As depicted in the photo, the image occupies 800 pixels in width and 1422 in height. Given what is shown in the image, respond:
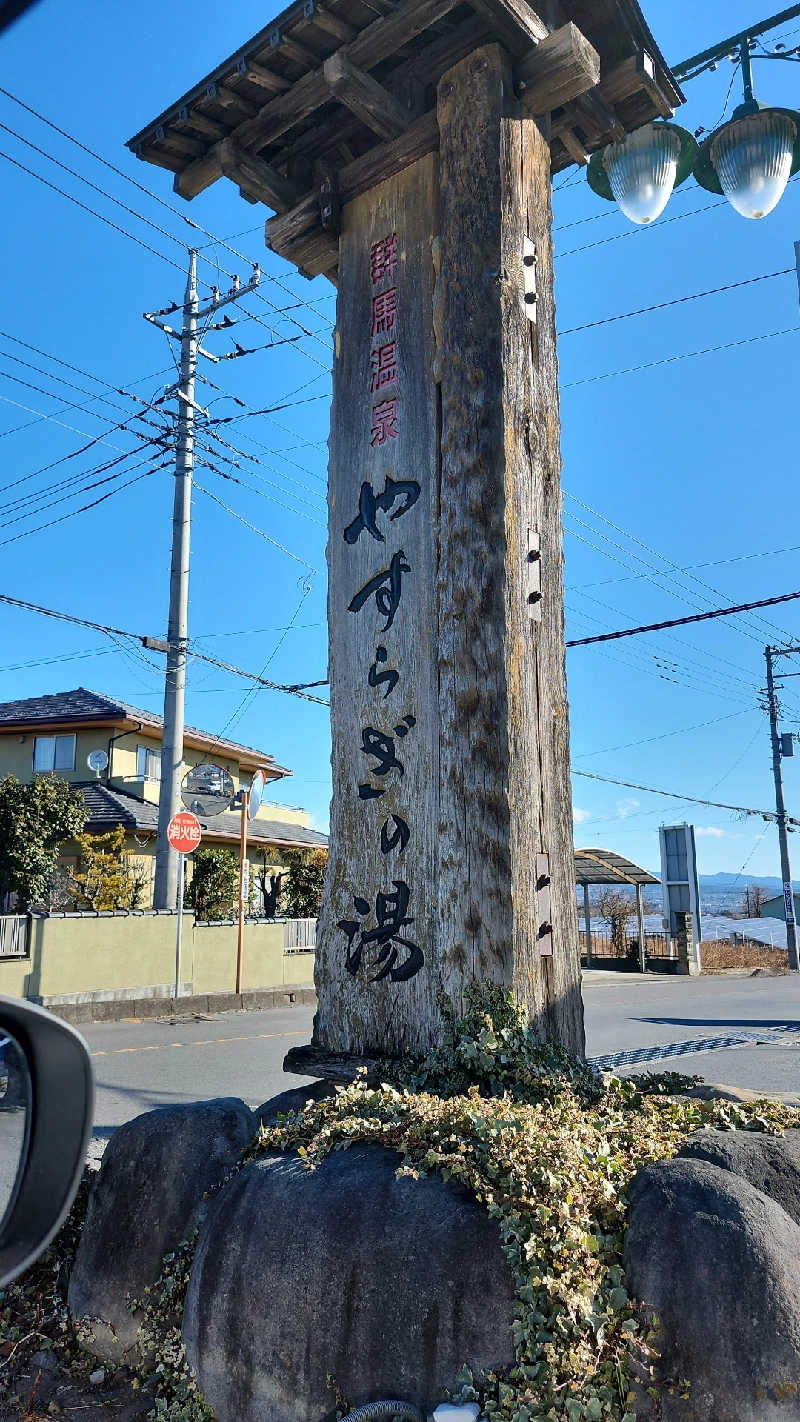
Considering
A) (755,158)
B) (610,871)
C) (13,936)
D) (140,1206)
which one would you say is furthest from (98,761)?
(140,1206)

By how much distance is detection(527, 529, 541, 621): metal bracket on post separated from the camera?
4.07 m

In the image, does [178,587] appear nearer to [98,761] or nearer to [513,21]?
[98,761]

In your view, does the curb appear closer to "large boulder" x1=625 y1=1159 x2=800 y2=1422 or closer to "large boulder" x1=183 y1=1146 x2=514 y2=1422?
"large boulder" x1=183 y1=1146 x2=514 y2=1422

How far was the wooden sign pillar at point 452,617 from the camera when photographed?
151 inches

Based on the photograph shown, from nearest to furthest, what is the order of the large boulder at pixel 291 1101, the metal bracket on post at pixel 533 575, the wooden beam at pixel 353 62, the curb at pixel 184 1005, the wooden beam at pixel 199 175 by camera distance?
1. the large boulder at pixel 291 1101
2. the metal bracket on post at pixel 533 575
3. the wooden beam at pixel 353 62
4. the wooden beam at pixel 199 175
5. the curb at pixel 184 1005

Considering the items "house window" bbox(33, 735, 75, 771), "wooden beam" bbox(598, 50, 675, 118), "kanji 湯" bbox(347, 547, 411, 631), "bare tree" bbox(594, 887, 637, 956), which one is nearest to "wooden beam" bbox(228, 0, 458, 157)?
"wooden beam" bbox(598, 50, 675, 118)

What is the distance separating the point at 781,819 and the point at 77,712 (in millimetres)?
24704

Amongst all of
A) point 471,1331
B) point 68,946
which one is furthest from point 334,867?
point 68,946

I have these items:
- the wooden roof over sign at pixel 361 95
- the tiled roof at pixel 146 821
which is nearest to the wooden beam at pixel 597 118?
the wooden roof over sign at pixel 361 95

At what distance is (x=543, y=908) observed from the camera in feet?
12.7

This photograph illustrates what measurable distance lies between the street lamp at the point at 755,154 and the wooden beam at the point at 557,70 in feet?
3.70

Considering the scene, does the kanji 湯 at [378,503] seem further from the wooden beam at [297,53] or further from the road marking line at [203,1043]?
the road marking line at [203,1043]

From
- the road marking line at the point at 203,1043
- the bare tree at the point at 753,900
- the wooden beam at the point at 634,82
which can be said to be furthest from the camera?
the bare tree at the point at 753,900

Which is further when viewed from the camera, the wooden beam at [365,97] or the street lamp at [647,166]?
the street lamp at [647,166]
